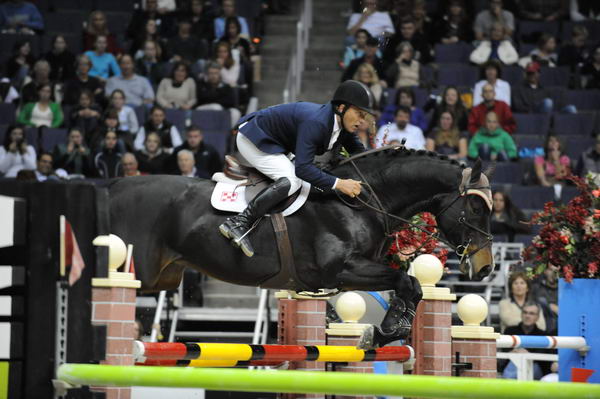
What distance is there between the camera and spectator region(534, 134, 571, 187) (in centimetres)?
1126

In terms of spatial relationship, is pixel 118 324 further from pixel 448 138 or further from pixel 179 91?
pixel 179 91

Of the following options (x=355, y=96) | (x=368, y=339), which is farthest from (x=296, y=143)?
→ (x=368, y=339)

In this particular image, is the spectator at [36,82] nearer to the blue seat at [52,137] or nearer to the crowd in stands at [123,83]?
the crowd in stands at [123,83]

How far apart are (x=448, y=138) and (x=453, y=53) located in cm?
226

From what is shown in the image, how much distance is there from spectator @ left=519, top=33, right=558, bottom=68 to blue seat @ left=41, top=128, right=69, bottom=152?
552 cm

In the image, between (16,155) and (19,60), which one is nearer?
(16,155)

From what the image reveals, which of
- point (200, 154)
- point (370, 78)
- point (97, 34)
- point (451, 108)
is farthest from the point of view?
point (97, 34)

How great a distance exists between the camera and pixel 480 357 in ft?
20.4

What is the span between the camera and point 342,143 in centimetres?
638

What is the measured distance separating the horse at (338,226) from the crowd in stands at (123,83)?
14.6 ft

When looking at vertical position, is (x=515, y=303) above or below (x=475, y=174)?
below

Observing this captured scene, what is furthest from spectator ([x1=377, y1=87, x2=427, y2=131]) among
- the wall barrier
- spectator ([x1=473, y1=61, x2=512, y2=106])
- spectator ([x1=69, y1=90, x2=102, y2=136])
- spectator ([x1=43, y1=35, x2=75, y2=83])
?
the wall barrier

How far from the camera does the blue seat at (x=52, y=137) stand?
39.8ft

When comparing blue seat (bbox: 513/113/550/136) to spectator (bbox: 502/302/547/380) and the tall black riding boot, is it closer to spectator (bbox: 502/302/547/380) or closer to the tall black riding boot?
spectator (bbox: 502/302/547/380)
